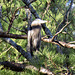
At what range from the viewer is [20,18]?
2.46 m

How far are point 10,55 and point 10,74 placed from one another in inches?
51.8

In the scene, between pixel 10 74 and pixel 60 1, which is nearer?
pixel 10 74

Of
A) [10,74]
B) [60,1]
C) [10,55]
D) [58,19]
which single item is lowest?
[10,55]

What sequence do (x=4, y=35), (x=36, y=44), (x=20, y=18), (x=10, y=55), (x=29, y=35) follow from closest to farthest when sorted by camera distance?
(x=4, y=35)
(x=29, y=35)
(x=36, y=44)
(x=10, y=55)
(x=20, y=18)

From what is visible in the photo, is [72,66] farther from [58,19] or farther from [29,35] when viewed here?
[58,19]

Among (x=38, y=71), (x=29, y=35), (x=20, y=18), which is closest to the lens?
(x=38, y=71)

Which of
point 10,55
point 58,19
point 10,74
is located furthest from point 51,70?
point 58,19

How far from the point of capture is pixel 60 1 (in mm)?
2279

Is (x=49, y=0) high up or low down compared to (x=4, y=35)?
up

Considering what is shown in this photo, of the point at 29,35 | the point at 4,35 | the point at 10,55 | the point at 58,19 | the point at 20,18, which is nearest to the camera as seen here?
the point at 4,35

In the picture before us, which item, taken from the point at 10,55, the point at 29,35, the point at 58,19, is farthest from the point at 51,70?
the point at 58,19

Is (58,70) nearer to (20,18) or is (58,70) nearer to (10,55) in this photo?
(10,55)

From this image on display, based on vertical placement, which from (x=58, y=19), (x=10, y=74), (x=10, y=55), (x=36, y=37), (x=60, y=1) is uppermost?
(x=60, y=1)

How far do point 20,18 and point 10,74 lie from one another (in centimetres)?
186
